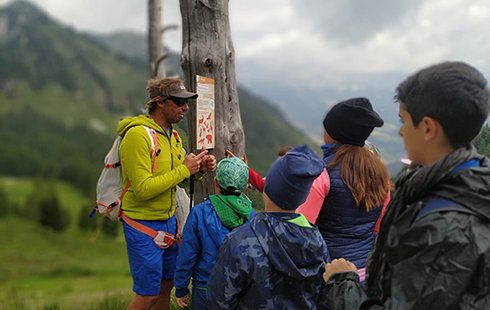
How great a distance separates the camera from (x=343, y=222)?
3.12 m

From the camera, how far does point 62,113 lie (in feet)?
563

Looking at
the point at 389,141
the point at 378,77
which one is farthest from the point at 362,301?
the point at 378,77

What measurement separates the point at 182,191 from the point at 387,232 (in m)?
2.68

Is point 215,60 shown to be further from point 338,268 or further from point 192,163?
point 338,268

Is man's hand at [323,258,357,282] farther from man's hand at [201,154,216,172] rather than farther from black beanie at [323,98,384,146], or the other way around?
man's hand at [201,154,216,172]

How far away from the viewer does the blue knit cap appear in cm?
246

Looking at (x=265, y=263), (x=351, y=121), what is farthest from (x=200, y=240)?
(x=351, y=121)

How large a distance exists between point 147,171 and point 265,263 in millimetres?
1352

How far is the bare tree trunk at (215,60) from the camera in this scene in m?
4.05

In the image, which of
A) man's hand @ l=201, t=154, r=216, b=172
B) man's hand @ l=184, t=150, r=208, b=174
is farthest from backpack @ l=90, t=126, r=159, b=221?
man's hand @ l=201, t=154, r=216, b=172

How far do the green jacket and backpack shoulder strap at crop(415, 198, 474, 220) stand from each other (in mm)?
2200

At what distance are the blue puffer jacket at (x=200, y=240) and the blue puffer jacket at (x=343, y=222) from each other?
665mm

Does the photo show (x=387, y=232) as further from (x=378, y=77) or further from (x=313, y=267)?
(x=378, y=77)

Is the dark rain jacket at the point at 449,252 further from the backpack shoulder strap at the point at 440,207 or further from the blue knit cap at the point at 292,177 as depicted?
the blue knit cap at the point at 292,177
